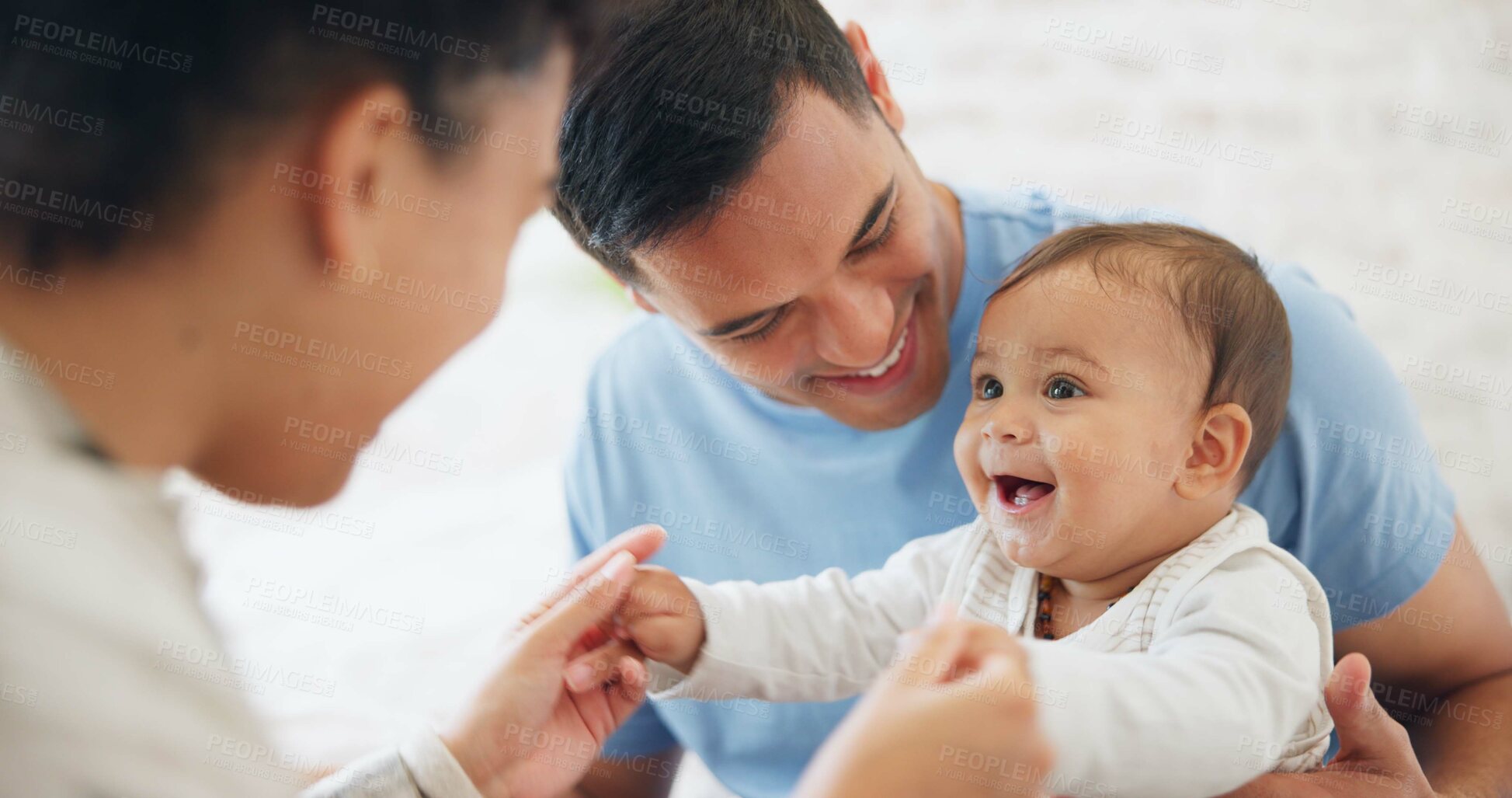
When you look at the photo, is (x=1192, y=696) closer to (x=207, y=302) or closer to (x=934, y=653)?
(x=934, y=653)

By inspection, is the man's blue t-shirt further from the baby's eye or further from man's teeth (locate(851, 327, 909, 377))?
the baby's eye

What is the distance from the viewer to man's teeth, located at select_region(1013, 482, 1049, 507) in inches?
29.6

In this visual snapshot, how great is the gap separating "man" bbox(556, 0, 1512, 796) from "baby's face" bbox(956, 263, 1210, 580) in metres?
0.02

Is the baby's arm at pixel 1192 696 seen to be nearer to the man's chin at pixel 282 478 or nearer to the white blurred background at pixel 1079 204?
the white blurred background at pixel 1079 204

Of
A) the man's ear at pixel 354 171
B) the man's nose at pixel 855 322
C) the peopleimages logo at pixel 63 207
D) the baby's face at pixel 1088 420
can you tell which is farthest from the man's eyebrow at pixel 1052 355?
the peopleimages logo at pixel 63 207

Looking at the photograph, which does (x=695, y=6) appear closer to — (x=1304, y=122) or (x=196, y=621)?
(x=196, y=621)

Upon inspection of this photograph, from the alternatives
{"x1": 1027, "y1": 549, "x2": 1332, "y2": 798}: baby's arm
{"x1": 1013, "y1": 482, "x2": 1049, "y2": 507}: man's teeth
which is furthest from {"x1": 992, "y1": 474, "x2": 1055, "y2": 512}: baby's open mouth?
{"x1": 1027, "y1": 549, "x2": 1332, "y2": 798}: baby's arm

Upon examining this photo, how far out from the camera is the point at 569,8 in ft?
2.38

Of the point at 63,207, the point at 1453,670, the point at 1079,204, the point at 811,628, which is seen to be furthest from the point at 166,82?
the point at 1453,670

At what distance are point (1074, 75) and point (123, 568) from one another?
113cm

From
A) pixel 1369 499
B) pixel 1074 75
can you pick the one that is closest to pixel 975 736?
pixel 1369 499

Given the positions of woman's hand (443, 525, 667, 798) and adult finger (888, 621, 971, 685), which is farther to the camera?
woman's hand (443, 525, 667, 798)

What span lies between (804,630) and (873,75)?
463 mm

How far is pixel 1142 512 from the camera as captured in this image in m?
0.75
